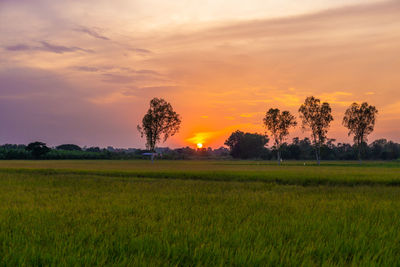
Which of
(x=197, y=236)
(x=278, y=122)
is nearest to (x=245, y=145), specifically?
(x=278, y=122)

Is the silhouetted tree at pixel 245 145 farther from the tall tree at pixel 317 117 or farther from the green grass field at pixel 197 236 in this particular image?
the green grass field at pixel 197 236

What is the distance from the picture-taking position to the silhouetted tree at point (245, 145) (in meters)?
152

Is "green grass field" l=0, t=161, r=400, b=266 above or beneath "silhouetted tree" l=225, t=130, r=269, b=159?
beneath

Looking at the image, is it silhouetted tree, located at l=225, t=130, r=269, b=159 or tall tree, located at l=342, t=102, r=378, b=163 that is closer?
tall tree, located at l=342, t=102, r=378, b=163

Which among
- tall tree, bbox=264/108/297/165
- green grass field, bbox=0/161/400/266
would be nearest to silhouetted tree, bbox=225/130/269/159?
tall tree, bbox=264/108/297/165

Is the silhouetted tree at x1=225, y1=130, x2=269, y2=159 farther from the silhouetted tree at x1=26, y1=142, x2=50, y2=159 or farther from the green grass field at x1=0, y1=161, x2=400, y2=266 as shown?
the green grass field at x1=0, y1=161, x2=400, y2=266

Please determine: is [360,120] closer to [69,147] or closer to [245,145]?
[245,145]

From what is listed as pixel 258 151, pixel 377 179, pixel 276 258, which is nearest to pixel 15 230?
pixel 276 258

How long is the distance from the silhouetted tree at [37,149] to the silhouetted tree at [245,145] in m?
85.7

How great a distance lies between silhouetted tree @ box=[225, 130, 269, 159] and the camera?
152m

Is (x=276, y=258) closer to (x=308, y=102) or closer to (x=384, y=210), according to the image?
(x=384, y=210)

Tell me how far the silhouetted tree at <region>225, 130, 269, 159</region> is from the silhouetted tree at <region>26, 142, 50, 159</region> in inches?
3375

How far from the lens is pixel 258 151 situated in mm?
155500

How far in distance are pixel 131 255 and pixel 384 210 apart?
29.8ft
